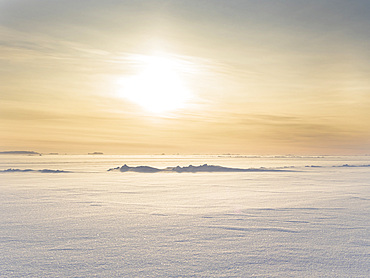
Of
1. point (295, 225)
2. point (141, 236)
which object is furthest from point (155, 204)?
point (295, 225)

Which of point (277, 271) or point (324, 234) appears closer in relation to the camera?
point (277, 271)

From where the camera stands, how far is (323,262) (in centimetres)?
322

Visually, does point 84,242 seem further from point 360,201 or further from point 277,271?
point 360,201

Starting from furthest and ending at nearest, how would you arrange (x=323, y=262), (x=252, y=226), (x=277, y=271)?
(x=252, y=226) → (x=323, y=262) → (x=277, y=271)

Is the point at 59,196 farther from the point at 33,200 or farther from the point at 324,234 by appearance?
the point at 324,234

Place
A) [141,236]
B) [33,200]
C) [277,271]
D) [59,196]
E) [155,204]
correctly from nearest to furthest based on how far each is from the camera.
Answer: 1. [277,271]
2. [141,236]
3. [155,204]
4. [33,200]
5. [59,196]

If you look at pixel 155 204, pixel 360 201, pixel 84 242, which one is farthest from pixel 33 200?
pixel 360 201

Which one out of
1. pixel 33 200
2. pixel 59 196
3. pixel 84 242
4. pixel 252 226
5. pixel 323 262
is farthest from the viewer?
pixel 59 196

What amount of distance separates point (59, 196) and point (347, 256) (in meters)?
7.17

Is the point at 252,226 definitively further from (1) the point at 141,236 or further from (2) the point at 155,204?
(2) the point at 155,204

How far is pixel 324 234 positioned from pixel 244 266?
181 centimetres

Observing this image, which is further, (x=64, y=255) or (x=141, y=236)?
(x=141, y=236)

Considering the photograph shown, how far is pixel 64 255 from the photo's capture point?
11.2 feet

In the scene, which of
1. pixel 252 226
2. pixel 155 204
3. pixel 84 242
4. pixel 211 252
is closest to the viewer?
pixel 211 252
